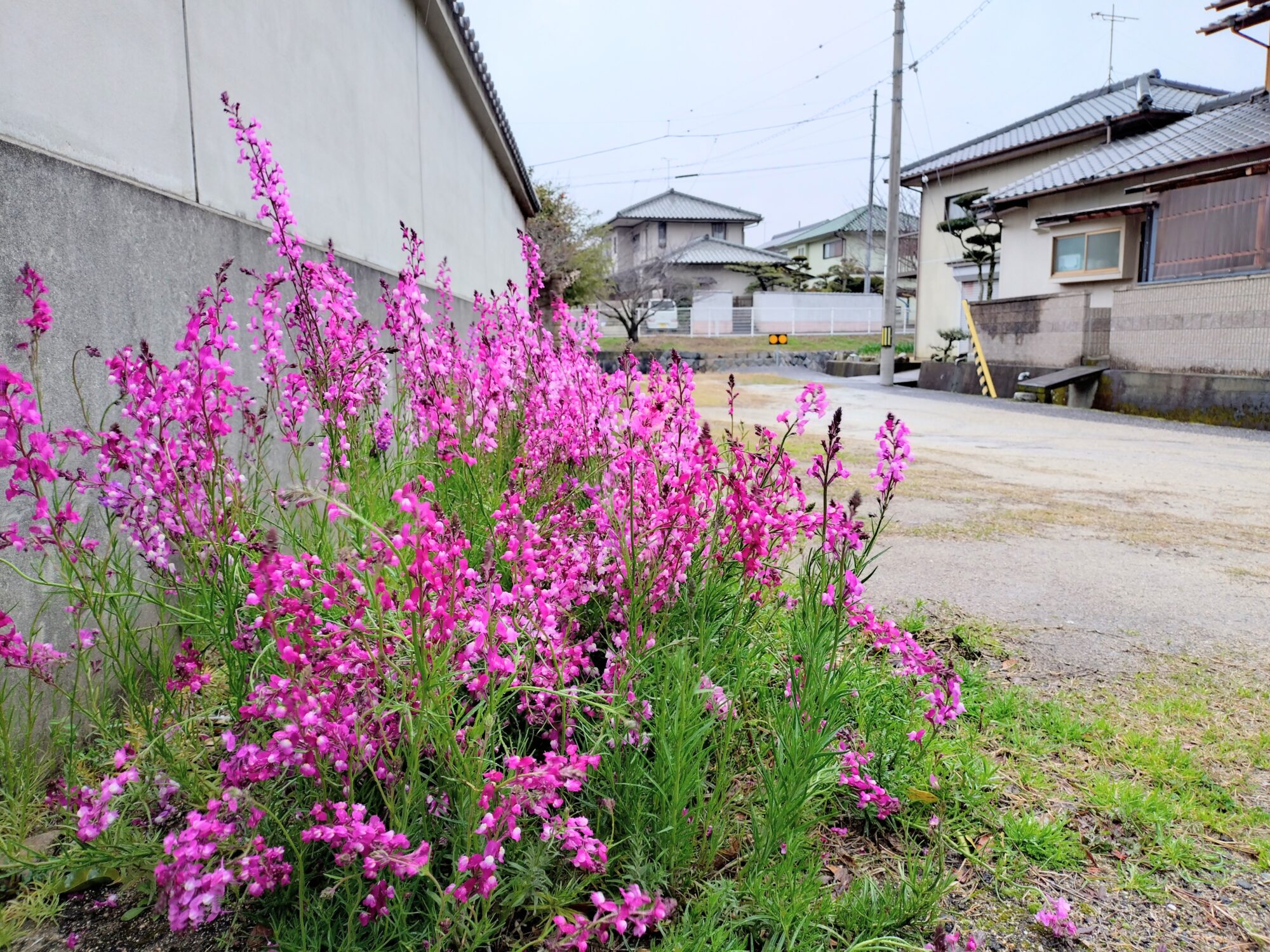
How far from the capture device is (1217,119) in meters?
15.5

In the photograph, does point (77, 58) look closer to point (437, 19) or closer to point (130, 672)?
point (130, 672)

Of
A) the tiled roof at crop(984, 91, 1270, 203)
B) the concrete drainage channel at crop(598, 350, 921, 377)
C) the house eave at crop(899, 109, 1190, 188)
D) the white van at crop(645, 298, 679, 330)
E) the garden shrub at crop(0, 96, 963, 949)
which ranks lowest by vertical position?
the garden shrub at crop(0, 96, 963, 949)

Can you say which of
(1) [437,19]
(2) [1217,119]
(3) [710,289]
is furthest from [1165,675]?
(3) [710,289]

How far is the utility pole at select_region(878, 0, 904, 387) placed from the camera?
2075 centimetres

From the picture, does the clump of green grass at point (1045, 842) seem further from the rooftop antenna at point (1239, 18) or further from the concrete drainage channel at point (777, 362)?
the concrete drainage channel at point (777, 362)

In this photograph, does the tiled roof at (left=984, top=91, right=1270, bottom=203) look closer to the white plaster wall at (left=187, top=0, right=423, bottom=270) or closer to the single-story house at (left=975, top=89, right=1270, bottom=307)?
the single-story house at (left=975, top=89, right=1270, bottom=307)

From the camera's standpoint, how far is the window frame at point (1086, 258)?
53.6ft

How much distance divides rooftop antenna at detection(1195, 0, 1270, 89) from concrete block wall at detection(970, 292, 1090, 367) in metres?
4.85

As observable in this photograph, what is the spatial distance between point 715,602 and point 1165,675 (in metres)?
1.69

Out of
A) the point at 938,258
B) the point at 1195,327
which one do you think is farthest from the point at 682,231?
the point at 1195,327

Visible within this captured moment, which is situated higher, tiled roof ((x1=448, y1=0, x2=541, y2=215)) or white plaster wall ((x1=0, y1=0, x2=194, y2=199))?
tiled roof ((x1=448, y1=0, x2=541, y2=215))

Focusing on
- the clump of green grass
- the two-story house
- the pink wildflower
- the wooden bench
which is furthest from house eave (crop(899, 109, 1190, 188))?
the pink wildflower

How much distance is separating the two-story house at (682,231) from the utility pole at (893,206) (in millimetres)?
24123

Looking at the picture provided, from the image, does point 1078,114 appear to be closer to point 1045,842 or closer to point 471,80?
point 471,80
